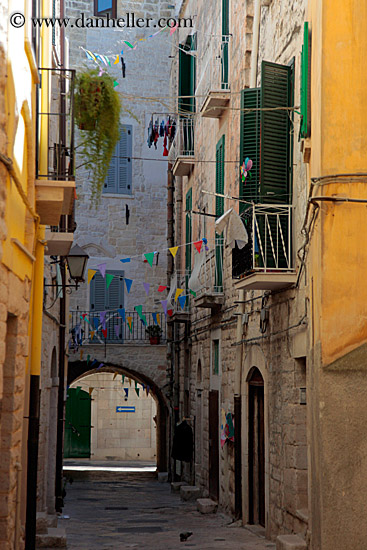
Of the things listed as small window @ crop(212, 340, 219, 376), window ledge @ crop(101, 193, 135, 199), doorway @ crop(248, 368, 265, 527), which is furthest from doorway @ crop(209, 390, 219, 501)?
window ledge @ crop(101, 193, 135, 199)

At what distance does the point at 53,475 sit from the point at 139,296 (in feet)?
33.8

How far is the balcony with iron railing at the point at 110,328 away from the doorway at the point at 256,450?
36.5ft

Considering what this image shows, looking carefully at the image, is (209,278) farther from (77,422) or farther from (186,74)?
(77,422)

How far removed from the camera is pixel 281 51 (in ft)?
37.9

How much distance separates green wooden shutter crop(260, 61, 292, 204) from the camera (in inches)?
431

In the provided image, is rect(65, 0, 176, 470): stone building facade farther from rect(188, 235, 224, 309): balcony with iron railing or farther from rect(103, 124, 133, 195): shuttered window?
rect(188, 235, 224, 309): balcony with iron railing

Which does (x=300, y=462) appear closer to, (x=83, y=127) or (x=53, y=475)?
(x=83, y=127)

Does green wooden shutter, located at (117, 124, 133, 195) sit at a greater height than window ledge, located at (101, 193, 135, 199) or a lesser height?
greater

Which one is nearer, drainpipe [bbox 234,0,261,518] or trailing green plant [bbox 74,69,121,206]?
trailing green plant [bbox 74,69,121,206]

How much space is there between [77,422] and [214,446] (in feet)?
47.2

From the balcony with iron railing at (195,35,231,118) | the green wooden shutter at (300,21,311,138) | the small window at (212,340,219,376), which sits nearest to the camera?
the green wooden shutter at (300,21,311,138)

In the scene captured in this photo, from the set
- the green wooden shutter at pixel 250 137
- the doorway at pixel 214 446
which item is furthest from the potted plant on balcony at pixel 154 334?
the green wooden shutter at pixel 250 137

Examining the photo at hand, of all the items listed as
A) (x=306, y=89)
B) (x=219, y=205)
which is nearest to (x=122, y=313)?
(x=219, y=205)

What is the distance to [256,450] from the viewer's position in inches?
502
